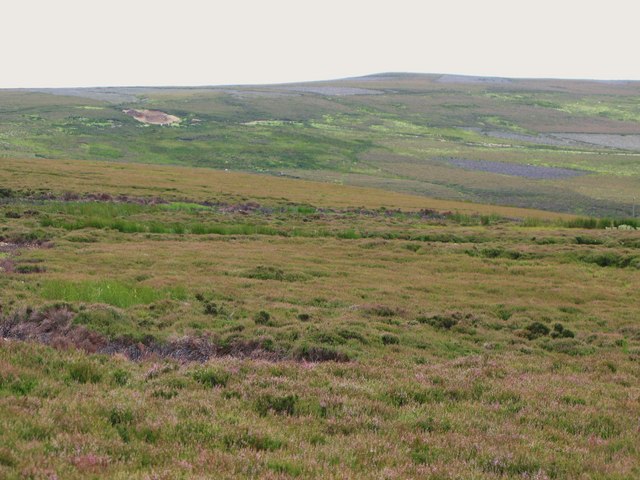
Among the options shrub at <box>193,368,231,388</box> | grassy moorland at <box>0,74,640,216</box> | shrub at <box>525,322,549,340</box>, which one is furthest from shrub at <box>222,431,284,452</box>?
grassy moorland at <box>0,74,640,216</box>

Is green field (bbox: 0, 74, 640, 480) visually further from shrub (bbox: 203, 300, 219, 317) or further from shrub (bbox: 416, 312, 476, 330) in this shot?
shrub (bbox: 203, 300, 219, 317)

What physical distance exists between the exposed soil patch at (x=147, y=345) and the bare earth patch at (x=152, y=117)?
562 feet

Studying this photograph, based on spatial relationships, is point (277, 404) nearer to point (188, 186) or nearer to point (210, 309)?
point (210, 309)

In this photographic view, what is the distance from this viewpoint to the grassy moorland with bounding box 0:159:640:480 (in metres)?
9.52

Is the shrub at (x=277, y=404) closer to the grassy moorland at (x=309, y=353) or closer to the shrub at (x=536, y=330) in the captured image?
the grassy moorland at (x=309, y=353)

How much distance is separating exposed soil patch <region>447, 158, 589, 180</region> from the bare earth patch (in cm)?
8581

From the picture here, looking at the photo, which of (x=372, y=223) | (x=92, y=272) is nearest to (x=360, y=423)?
(x=92, y=272)

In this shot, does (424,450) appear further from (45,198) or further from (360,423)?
(45,198)

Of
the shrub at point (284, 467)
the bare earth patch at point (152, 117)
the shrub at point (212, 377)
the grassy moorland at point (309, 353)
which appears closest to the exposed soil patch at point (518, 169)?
the bare earth patch at point (152, 117)

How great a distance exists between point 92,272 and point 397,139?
533ft

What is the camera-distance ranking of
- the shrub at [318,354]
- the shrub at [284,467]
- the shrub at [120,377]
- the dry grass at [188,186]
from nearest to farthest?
the shrub at [284,467]
the shrub at [120,377]
the shrub at [318,354]
the dry grass at [188,186]

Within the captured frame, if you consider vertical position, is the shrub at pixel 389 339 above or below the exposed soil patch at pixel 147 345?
below

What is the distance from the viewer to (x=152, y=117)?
18962 cm

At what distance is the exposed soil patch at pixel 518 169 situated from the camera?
441ft
